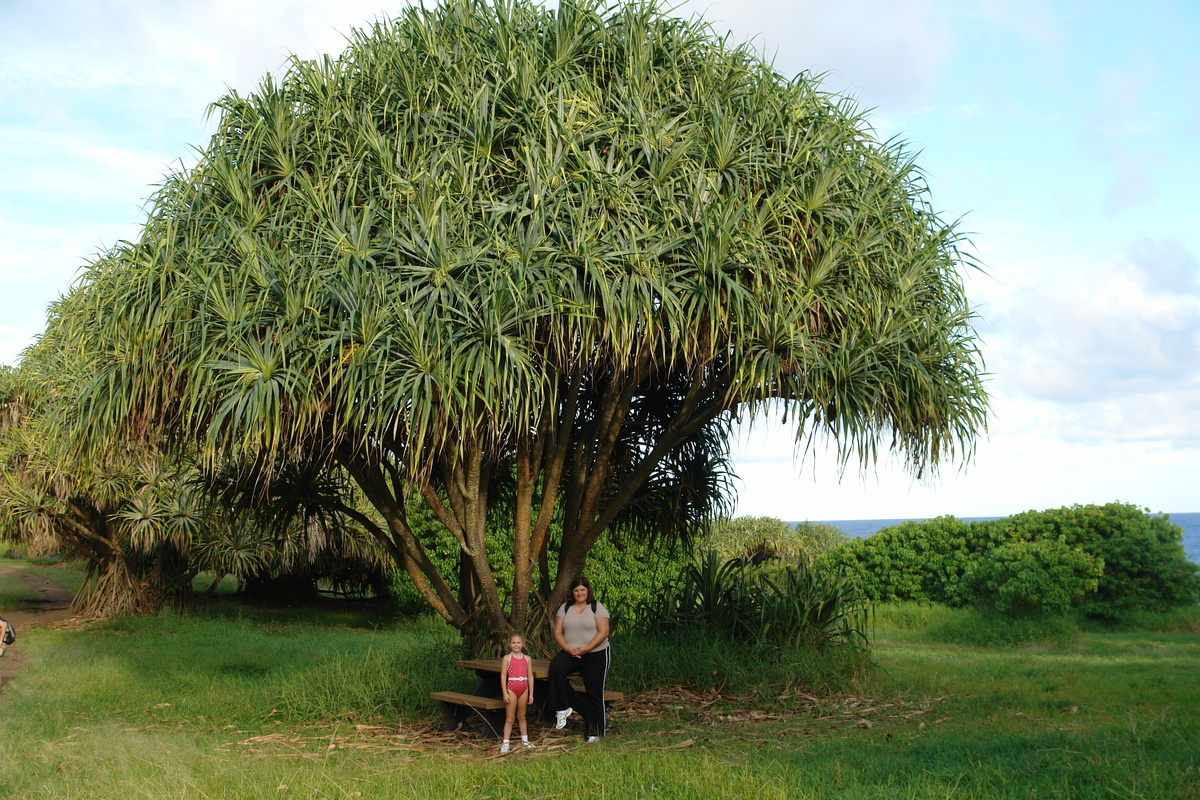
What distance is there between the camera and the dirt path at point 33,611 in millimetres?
12689

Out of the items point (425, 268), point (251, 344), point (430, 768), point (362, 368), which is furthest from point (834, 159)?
point (430, 768)

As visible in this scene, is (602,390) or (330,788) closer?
(330,788)

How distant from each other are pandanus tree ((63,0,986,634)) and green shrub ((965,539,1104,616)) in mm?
9864

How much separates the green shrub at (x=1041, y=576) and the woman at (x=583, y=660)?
12.1 m

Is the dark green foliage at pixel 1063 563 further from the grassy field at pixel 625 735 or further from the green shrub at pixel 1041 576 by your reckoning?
the grassy field at pixel 625 735

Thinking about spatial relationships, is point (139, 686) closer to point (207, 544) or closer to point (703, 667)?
point (703, 667)

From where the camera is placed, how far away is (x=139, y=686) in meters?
10.6

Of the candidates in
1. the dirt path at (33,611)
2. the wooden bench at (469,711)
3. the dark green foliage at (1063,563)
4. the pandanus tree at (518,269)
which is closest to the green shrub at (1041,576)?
the dark green foliage at (1063,563)

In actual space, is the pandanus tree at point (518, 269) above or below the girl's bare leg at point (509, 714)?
above

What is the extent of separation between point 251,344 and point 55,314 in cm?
1525

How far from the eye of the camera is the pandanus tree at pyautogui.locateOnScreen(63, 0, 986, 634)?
6.92 m

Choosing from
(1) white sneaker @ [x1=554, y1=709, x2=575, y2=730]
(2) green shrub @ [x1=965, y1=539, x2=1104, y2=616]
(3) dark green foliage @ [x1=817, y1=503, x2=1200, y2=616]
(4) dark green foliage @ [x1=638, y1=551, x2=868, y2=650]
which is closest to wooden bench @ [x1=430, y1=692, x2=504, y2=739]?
(1) white sneaker @ [x1=554, y1=709, x2=575, y2=730]

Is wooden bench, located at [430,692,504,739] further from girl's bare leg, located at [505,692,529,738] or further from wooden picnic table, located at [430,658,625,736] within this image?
girl's bare leg, located at [505,692,529,738]

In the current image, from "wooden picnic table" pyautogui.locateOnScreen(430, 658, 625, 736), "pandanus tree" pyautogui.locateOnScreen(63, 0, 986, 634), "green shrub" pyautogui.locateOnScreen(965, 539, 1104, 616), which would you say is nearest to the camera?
"pandanus tree" pyautogui.locateOnScreen(63, 0, 986, 634)
